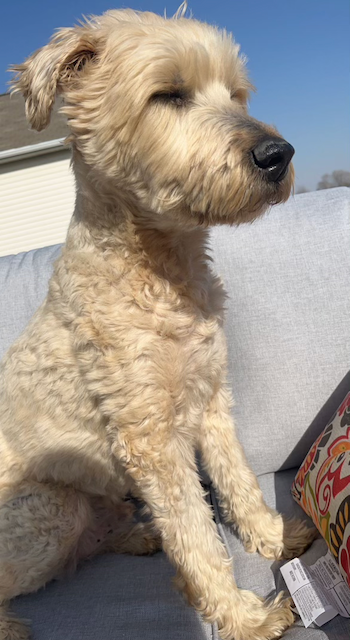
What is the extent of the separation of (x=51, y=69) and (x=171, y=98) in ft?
1.15

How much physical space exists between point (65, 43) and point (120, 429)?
1.15m

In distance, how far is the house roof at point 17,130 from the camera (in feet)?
33.3

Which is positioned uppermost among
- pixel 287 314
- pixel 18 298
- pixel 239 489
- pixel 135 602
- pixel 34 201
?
pixel 34 201

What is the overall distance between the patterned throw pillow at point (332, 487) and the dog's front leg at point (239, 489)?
0.13 m

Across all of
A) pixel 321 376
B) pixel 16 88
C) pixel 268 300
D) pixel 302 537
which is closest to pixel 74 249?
pixel 16 88

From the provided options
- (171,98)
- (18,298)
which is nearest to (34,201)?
(18,298)

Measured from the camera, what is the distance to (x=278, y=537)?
1757 mm

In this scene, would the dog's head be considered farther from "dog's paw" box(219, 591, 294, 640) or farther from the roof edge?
the roof edge

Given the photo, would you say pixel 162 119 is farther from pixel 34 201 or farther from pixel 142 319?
pixel 34 201

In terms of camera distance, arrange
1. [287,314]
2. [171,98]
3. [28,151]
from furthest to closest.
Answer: [28,151] → [287,314] → [171,98]

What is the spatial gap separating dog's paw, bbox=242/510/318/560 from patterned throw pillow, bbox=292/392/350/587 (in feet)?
0.34

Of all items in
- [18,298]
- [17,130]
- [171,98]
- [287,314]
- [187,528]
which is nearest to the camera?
[171,98]

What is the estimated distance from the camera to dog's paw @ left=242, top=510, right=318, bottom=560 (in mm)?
1736

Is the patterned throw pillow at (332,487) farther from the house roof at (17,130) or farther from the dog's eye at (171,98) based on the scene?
the house roof at (17,130)
